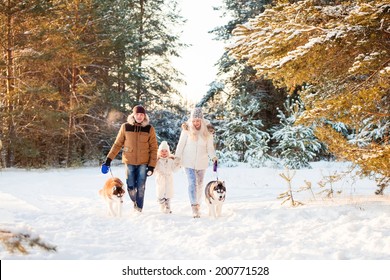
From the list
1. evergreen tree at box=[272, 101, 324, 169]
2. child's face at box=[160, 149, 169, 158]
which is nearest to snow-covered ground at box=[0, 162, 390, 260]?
child's face at box=[160, 149, 169, 158]

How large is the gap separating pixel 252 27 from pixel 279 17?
0.47m

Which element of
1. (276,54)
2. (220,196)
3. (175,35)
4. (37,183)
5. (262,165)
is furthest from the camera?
(175,35)

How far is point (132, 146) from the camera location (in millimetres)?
7539

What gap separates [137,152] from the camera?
755 cm

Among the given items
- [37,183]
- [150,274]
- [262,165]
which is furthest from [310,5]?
[262,165]

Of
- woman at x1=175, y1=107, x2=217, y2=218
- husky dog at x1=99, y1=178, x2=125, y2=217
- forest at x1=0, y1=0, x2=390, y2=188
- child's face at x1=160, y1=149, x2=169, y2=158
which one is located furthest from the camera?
child's face at x1=160, y1=149, x2=169, y2=158

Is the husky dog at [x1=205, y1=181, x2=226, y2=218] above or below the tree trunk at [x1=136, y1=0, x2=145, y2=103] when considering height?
below

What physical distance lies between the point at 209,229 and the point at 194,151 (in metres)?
1.89

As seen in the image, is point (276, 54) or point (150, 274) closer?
point (150, 274)

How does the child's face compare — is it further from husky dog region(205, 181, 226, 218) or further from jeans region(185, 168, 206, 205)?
husky dog region(205, 181, 226, 218)

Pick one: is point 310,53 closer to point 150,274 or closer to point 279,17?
point 279,17

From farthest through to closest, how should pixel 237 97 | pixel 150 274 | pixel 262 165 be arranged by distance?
pixel 237 97, pixel 262 165, pixel 150 274

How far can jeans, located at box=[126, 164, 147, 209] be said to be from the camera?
7.61m

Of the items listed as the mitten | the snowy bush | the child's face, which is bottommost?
the mitten
